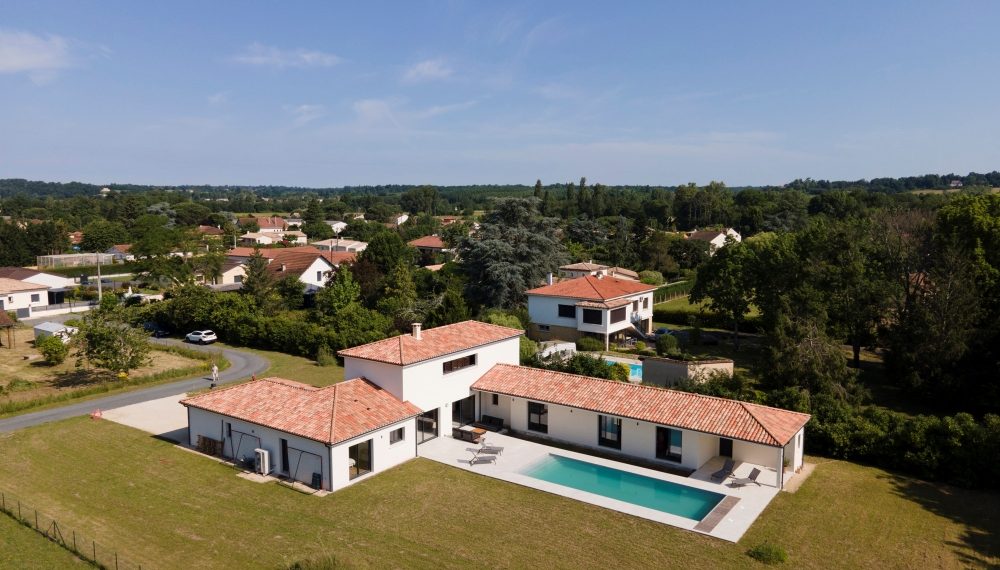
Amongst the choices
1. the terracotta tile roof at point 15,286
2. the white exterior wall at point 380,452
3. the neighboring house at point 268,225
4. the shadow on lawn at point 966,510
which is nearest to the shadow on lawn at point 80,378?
the white exterior wall at point 380,452

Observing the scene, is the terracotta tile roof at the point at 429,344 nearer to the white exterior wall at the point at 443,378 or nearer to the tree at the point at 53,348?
the white exterior wall at the point at 443,378

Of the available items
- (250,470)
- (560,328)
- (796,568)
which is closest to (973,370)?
(796,568)

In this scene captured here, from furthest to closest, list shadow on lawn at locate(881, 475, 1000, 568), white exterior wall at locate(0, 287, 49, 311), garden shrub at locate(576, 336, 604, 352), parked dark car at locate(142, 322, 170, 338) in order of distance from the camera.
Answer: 1. white exterior wall at locate(0, 287, 49, 311)
2. parked dark car at locate(142, 322, 170, 338)
3. garden shrub at locate(576, 336, 604, 352)
4. shadow on lawn at locate(881, 475, 1000, 568)

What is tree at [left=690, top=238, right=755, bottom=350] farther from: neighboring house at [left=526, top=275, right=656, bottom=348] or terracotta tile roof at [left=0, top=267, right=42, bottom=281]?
terracotta tile roof at [left=0, top=267, right=42, bottom=281]

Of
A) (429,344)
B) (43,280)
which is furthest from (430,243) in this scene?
(429,344)

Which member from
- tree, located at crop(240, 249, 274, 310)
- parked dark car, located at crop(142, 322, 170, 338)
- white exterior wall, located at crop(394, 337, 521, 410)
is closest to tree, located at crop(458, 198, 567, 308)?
tree, located at crop(240, 249, 274, 310)

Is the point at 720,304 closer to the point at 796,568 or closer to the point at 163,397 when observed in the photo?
the point at 796,568

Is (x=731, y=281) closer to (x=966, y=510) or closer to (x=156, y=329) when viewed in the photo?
(x=966, y=510)
